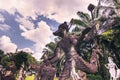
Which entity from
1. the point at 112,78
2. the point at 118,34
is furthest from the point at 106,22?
the point at 118,34

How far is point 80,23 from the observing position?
28.4 meters

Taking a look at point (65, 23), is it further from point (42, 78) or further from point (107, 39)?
point (107, 39)

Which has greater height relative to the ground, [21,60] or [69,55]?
[21,60]

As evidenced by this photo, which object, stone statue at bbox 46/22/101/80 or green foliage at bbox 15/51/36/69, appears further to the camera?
green foliage at bbox 15/51/36/69

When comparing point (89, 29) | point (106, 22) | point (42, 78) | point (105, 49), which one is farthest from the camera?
point (105, 49)

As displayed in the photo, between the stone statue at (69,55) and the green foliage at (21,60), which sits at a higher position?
the green foliage at (21,60)

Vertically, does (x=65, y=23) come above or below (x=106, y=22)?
below

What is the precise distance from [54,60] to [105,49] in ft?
37.2

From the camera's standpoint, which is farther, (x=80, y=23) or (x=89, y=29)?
(x=80, y=23)

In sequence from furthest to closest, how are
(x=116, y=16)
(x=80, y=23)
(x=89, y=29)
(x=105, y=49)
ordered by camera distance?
(x=80, y=23) < (x=105, y=49) < (x=116, y=16) < (x=89, y=29)

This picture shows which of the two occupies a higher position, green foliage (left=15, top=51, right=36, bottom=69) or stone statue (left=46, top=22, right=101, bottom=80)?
green foliage (left=15, top=51, right=36, bottom=69)

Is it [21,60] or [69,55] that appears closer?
[69,55]

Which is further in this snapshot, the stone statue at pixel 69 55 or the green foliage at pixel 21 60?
the green foliage at pixel 21 60

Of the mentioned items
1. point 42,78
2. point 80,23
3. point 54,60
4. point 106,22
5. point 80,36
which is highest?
point 80,23
